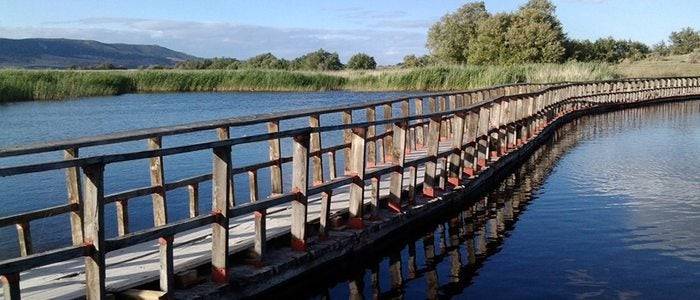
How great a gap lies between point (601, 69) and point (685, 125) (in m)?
22.5

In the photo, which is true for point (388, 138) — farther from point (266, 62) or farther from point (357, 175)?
point (266, 62)

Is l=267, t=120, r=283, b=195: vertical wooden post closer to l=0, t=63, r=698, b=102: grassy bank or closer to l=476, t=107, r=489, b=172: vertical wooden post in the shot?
l=476, t=107, r=489, b=172: vertical wooden post

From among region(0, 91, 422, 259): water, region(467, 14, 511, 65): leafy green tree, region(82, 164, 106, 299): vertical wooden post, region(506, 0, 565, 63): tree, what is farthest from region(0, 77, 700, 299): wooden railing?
region(467, 14, 511, 65): leafy green tree

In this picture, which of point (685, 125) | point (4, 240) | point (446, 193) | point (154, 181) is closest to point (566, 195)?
point (446, 193)

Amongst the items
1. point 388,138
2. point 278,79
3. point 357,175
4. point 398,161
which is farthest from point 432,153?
point 278,79

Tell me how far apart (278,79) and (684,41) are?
91017mm

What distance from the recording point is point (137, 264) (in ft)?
24.6

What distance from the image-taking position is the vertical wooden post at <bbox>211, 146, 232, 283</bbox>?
716cm

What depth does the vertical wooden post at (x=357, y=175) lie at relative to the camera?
31.7 feet

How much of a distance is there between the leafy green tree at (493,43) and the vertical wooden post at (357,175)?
66.8 metres

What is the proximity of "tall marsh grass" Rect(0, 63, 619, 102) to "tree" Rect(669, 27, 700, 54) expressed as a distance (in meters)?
67.4

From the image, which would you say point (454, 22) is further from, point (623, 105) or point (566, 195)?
point (566, 195)

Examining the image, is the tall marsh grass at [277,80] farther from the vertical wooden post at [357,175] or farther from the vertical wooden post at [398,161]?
the vertical wooden post at [357,175]

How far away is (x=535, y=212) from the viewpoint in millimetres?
13359
